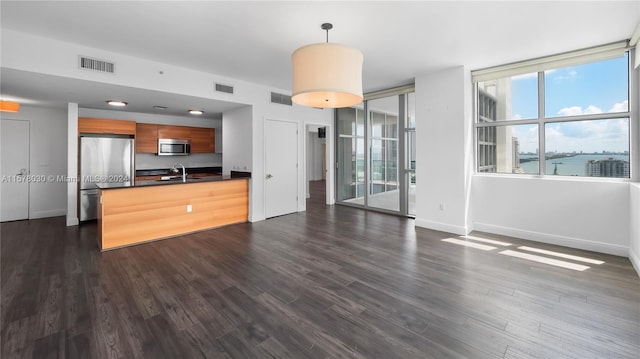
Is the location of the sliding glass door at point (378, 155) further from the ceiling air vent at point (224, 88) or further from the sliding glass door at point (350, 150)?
the ceiling air vent at point (224, 88)

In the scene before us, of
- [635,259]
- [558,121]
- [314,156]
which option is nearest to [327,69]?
[558,121]

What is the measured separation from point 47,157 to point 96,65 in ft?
12.9

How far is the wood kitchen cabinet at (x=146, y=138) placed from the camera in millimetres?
6430

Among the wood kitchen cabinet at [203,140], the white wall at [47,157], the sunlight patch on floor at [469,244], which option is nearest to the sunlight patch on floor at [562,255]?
the sunlight patch on floor at [469,244]

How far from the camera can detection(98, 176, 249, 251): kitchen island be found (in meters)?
4.00

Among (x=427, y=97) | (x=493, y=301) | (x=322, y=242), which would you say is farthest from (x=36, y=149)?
(x=493, y=301)

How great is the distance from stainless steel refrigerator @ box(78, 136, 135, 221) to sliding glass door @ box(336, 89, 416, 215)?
4.94 metres

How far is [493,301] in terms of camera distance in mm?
2494

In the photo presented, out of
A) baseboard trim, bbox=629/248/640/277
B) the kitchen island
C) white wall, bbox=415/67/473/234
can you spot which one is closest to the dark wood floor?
baseboard trim, bbox=629/248/640/277

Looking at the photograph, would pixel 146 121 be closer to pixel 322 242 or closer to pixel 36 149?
pixel 36 149

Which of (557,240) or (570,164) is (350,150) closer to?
(570,164)

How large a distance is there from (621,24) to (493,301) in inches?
137

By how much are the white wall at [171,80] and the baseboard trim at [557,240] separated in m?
3.89

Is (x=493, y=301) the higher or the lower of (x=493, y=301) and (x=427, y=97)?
the lower
